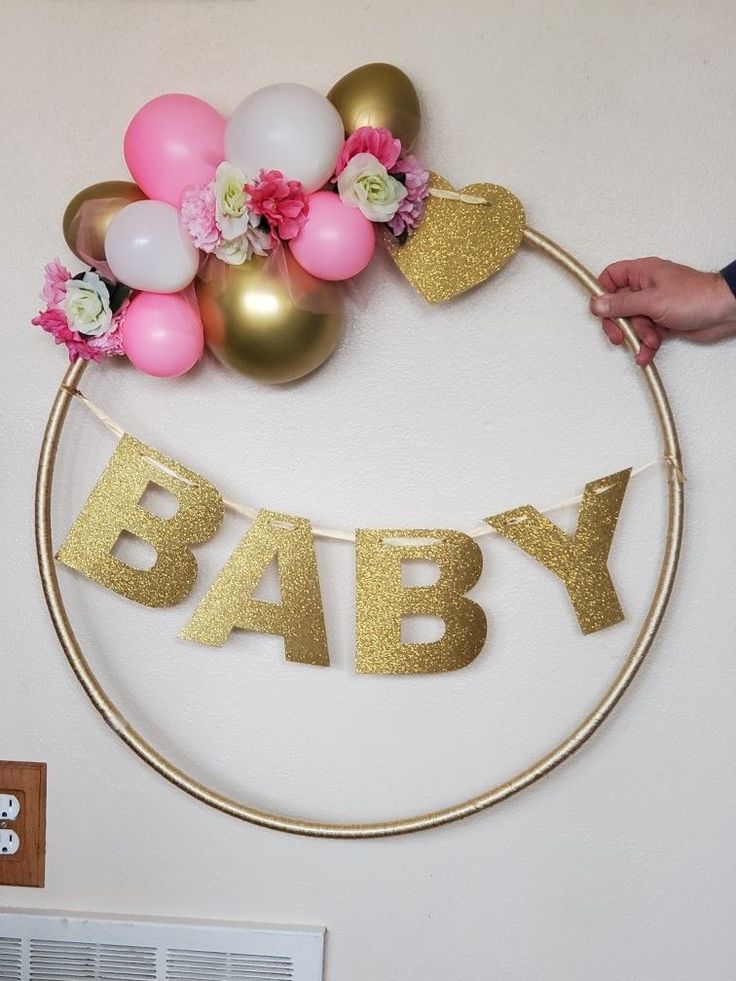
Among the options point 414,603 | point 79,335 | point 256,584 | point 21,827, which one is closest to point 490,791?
point 414,603

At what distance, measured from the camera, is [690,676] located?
3.65 feet

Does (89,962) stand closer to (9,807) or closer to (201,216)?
(9,807)

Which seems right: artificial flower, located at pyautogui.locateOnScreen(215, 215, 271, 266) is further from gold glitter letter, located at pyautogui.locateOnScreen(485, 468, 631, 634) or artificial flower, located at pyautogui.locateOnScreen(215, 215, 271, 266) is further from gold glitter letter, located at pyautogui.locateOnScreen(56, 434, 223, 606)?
gold glitter letter, located at pyautogui.locateOnScreen(485, 468, 631, 634)

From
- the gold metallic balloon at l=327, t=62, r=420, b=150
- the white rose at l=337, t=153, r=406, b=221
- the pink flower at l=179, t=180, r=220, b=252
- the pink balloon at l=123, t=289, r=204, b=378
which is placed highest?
the gold metallic balloon at l=327, t=62, r=420, b=150

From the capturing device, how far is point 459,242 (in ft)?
3.37

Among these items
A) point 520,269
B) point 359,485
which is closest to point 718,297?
point 520,269

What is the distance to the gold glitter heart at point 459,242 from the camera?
102 cm

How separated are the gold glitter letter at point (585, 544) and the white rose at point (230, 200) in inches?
16.5

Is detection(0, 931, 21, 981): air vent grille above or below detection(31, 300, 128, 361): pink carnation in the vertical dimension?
below

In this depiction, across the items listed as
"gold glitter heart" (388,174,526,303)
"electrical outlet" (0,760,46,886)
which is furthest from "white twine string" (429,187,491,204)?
"electrical outlet" (0,760,46,886)

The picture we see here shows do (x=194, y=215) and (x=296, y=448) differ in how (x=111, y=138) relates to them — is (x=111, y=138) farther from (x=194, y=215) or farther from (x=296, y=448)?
(x=296, y=448)

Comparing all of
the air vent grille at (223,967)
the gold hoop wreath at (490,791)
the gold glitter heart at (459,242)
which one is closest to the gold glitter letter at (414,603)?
the gold hoop wreath at (490,791)

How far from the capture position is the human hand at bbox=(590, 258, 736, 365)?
40.6 inches

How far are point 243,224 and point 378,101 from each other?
19cm
